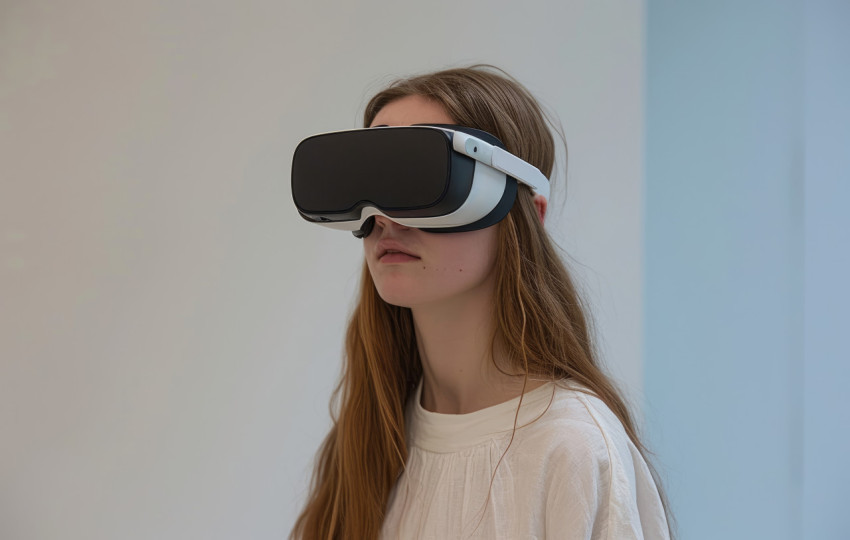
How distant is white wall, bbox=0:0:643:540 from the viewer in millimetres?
1436

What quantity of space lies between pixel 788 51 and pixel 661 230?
0.51 metres

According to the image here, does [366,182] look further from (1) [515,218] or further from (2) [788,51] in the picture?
(2) [788,51]

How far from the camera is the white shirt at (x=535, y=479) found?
3.19 feet

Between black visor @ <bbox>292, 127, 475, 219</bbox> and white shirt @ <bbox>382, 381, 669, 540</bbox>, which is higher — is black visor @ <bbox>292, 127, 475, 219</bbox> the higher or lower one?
the higher one

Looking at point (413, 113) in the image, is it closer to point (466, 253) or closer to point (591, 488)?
point (466, 253)

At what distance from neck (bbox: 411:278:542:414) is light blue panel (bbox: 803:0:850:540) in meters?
1.02

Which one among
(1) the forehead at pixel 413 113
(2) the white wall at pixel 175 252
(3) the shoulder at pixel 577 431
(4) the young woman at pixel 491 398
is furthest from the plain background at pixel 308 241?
(3) the shoulder at pixel 577 431

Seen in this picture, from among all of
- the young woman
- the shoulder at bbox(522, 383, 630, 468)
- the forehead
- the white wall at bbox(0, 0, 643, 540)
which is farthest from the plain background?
the shoulder at bbox(522, 383, 630, 468)

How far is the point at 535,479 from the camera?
1.01 meters

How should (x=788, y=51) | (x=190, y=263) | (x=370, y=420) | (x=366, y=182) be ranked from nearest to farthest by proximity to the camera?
(x=366, y=182), (x=370, y=420), (x=190, y=263), (x=788, y=51)

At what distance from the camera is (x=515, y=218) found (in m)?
1.11

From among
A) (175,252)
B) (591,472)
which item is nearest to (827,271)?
(591,472)

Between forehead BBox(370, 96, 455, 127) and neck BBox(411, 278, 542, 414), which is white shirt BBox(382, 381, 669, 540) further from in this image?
forehead BBox(370, 96, 455, 127)

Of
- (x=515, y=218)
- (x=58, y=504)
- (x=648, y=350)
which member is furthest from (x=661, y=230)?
(x=58, y=504)
